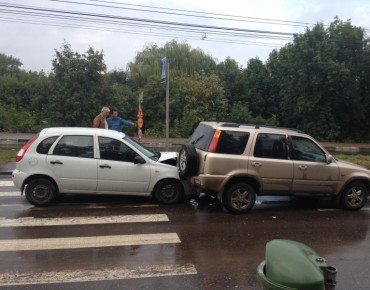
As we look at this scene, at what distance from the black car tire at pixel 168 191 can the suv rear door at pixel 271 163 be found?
165 cm

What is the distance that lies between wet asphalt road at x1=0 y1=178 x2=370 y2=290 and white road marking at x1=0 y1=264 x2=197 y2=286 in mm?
12

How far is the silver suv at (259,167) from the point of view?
7793mm

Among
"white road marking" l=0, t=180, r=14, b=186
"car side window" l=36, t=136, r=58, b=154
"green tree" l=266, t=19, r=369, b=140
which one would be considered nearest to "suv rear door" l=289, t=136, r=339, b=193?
"car side window" l=36, t=136, r=58, b=154

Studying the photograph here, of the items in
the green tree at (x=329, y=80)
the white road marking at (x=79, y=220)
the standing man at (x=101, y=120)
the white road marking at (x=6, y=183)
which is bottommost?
the white road marking at (x=79, y=220)

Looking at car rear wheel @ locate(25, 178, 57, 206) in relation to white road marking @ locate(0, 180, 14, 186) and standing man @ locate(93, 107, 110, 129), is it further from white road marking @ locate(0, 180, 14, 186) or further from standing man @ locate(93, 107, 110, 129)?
standing man @ locate(93, 107, 110, 129)

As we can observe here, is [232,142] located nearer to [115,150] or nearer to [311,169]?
[311,169]

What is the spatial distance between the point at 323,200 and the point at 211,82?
23349mm

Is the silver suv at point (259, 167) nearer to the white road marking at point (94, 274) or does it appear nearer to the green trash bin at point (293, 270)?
the white road marking at point (94, 274)

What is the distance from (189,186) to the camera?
28.4 ft

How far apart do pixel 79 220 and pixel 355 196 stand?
575 centimetres

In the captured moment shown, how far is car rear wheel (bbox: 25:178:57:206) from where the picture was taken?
26.7ft

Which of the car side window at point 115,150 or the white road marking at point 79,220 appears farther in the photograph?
the car side window at point 115,150

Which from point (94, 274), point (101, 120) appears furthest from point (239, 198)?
point (101, 120)

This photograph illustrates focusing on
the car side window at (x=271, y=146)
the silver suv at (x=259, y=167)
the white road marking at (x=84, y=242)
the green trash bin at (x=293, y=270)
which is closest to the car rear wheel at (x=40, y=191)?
the white road marking at (x=84, y=242)
